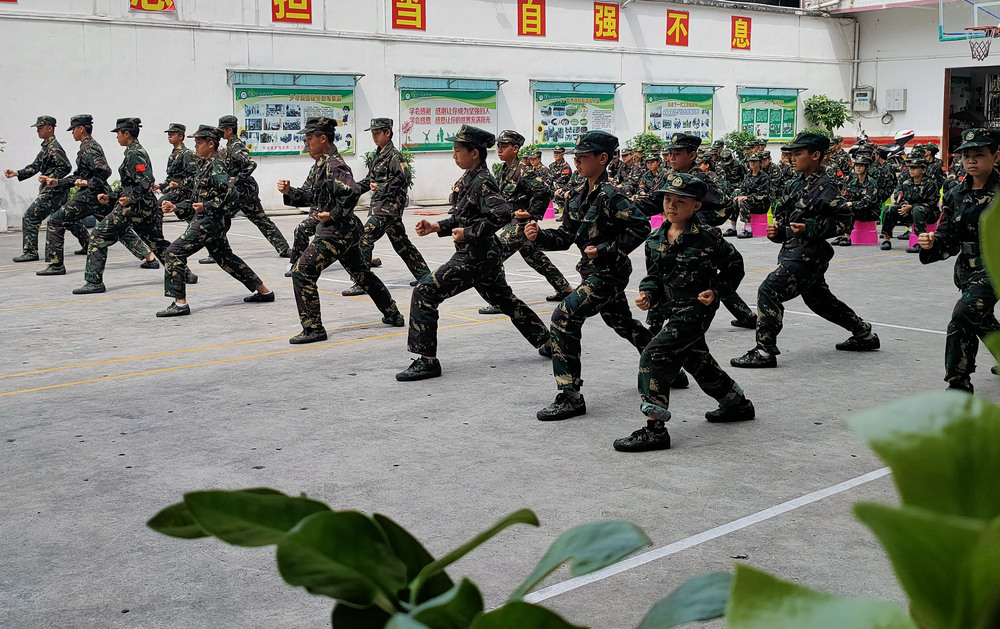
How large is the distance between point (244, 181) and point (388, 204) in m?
3.01

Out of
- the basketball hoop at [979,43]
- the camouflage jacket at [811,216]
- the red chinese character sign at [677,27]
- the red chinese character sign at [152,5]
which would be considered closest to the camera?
the camouflage jacket at [811,216]

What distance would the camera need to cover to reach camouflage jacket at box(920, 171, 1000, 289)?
22.4 ft

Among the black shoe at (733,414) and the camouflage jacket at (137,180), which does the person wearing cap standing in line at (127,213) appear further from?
the black shoe at (733,414)

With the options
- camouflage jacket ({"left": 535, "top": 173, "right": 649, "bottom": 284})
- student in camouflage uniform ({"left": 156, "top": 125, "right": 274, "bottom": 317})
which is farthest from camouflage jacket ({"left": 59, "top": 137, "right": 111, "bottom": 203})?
camouflage jacket ({"left": 535, "top": 173, "right": 649, "bottom": 284})

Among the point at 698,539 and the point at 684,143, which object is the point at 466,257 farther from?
the point at 698,539

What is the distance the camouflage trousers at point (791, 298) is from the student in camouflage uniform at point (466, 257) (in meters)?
1.88

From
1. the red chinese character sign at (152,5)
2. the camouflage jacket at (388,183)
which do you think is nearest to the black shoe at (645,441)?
the camouflage jacket at (388,183)

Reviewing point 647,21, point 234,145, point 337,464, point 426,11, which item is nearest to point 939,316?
point 337,464

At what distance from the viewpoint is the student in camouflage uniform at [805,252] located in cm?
803

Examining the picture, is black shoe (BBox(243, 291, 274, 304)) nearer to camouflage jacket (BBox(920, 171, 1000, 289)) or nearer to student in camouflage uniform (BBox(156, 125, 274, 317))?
student in camouflage uniform (BBox(156, 125, 274, 317))

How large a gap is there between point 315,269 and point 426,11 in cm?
1729

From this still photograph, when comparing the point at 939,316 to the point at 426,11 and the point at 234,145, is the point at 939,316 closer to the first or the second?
the point at 234,145

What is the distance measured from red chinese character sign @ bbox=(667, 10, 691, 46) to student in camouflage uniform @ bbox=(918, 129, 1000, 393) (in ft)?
76.6

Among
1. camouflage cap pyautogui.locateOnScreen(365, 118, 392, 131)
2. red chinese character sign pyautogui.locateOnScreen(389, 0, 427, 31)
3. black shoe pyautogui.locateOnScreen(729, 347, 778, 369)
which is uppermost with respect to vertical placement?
red chinese character sign pyautogui.locateOnScreen(389, 0, 427, 31)
